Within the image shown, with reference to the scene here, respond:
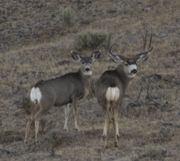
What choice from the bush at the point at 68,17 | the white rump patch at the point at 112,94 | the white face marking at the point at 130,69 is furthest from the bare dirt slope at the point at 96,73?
the white face marking at the point at 130,69

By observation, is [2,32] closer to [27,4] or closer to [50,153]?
[27,4]

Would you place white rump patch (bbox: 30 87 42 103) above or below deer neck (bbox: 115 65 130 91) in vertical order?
below

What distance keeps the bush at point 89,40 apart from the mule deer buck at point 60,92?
10849mm

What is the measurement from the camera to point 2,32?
32812 millimetres

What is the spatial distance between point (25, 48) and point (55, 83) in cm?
1311

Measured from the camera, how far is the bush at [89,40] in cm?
2808

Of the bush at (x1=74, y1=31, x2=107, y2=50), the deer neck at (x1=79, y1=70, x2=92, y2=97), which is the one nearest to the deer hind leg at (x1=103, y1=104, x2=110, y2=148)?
the deer neck at (x1=79, y1=70, x2=92, y2=97)

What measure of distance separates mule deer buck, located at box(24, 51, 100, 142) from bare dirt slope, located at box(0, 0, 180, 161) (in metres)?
0.50

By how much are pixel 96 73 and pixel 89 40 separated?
5518 millimetres

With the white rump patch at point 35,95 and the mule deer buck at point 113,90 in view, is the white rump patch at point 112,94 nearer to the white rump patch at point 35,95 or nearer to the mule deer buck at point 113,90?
the mule deer buck at point 113,90

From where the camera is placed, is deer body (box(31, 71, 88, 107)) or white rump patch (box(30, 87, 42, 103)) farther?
deer body (box(31, 71, 88, 107))

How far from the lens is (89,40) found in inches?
1107

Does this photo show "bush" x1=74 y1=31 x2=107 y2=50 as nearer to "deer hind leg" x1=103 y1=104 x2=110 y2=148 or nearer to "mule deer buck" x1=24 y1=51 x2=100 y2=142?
"mule deer buck" x1=24 y1=51 x2=100 y2=142

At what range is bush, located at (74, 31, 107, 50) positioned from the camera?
92.1 feet
